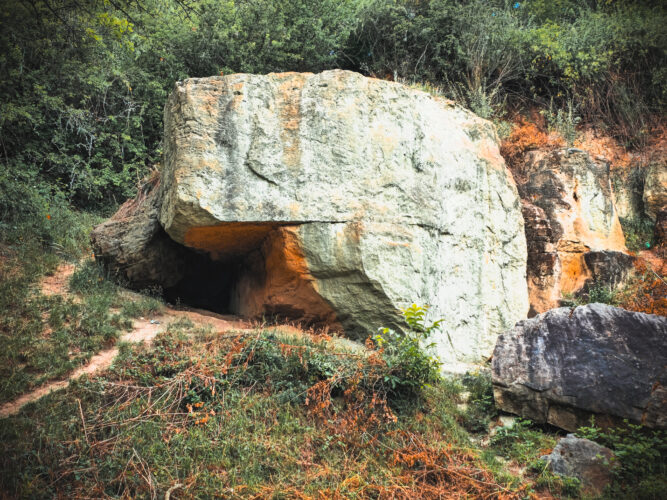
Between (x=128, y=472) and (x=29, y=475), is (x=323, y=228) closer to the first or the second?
(x=128, y=472)

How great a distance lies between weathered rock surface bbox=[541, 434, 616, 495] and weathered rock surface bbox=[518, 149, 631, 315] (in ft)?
14.4

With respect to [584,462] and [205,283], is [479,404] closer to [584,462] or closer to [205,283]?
[584,462]

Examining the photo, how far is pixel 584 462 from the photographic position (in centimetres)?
411

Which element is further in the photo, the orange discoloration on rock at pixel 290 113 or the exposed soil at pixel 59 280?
the exposed soil at pixel 59 280

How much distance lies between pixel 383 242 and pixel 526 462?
3.25m

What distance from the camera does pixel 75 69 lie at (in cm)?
1119

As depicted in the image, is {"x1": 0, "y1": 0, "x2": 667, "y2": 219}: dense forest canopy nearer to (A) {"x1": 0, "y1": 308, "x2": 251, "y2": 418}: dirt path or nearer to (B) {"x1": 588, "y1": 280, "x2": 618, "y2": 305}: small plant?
(B) {"x1": 588, "y1": 280, "x2": 618, "y2": 305}: small plant

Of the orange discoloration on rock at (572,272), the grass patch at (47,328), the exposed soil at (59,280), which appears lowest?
the grass patch at (47,328)

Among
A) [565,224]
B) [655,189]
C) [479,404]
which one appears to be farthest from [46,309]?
[655,189]

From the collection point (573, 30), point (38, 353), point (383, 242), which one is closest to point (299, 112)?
point (383, 242)

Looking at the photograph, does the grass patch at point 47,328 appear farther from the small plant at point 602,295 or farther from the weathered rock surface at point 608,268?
the weathered rock surface at point 608,268

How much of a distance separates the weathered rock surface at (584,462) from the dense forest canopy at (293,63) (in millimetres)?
8210

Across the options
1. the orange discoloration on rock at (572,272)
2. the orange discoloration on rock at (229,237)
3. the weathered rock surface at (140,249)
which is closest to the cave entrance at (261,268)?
the orange discoloration on rock at (229,237)

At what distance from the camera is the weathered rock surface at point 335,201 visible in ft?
21.5
